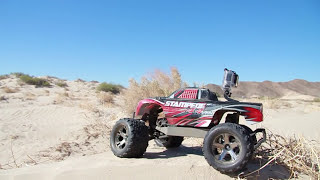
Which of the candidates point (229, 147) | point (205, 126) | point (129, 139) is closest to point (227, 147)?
point (229, 147)

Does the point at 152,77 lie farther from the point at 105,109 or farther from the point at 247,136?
the point at 247,136

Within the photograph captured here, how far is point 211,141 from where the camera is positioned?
4277 mm

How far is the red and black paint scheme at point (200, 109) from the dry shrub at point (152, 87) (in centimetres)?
702

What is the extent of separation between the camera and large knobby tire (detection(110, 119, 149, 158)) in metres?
5.07

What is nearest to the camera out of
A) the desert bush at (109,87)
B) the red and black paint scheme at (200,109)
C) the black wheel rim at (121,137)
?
the red and black paint scheme at (200,109)

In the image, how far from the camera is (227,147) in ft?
13.9

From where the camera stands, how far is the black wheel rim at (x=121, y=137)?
546 cm

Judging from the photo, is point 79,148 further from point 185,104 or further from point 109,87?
point 109,87

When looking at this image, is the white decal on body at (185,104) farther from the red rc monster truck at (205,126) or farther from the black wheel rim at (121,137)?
the black wheel rim at (121,137)

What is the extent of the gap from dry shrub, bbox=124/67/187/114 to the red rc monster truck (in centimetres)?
661

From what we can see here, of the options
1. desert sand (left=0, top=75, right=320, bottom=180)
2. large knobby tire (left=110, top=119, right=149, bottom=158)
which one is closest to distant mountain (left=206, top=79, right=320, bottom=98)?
desert sand (left=0, top=75, right=320, bottom=180)

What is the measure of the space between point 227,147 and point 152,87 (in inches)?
350

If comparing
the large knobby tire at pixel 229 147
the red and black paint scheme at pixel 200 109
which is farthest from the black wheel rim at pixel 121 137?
the large knobby tire at pixel 229 147

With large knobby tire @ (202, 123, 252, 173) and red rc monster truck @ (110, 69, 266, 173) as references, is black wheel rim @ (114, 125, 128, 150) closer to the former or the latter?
red rc monster truck @ (110, 69, 266, 173)
